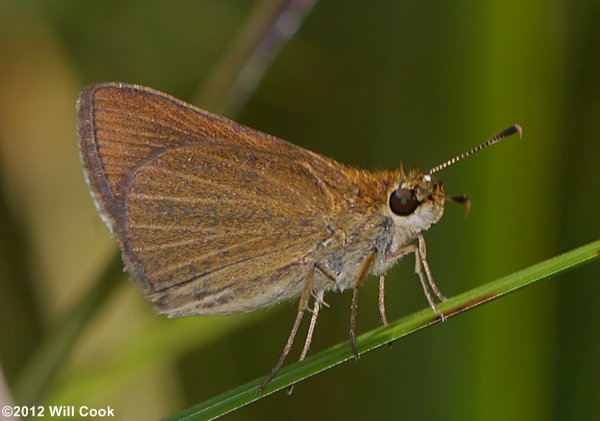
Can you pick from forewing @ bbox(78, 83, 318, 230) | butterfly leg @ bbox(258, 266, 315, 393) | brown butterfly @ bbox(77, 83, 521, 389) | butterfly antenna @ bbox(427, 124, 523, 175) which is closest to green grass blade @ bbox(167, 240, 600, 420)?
butterfly leg @ bbox(258, 266, 315, 393)

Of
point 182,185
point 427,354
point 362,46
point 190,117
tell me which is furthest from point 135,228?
point 362,46

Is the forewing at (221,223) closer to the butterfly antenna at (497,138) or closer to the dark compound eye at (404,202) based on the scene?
the dark compound eye at (404,202)
